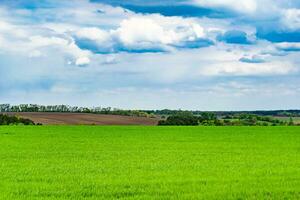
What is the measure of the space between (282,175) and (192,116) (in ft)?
275

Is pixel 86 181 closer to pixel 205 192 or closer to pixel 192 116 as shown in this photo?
pixel 205 192

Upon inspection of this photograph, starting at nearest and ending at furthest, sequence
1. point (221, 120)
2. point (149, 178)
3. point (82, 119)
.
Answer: point (149, 178)
point (82, 119)
point (221, 120)

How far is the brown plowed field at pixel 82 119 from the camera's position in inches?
3291

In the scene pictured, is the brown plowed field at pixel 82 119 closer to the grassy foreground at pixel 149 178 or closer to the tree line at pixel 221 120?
the tree line at pixel 221 120

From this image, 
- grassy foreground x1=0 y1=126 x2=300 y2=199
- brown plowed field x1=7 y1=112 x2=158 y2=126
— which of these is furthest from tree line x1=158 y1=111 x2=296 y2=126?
grassy foreground x1=0 y1=126 x2=300 y2=199

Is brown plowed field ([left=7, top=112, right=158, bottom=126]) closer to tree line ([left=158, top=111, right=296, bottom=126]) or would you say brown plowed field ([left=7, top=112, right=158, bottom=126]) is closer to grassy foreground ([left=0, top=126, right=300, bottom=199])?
tree line ([left=158, top=111, right=296, bottom=126])

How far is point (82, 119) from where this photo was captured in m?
86.6

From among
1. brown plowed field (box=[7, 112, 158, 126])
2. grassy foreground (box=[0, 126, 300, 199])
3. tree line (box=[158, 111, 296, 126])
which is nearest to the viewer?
grassy foreground (box=[0, 126, 300, 199])

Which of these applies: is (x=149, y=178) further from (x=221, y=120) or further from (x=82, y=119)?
(x=221, y=120)

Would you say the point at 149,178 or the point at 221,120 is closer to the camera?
the point at 149,178

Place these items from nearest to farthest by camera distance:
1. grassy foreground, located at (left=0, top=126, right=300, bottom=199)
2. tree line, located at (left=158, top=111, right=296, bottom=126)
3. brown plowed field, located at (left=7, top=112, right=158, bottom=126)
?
grassy foreground, located at (left=0, top=126, right=300, bottom=199) → brown plowed field, located at (left=7, top=112, right=158, bottom=126) → tree line, located at (left=158, top=111, right=296, bottom=126)

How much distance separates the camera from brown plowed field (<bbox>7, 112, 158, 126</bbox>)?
83.6m

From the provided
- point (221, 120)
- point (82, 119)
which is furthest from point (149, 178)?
Answer: point (221, 120)

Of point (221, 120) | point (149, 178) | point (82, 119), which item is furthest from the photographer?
point (221, 120)
